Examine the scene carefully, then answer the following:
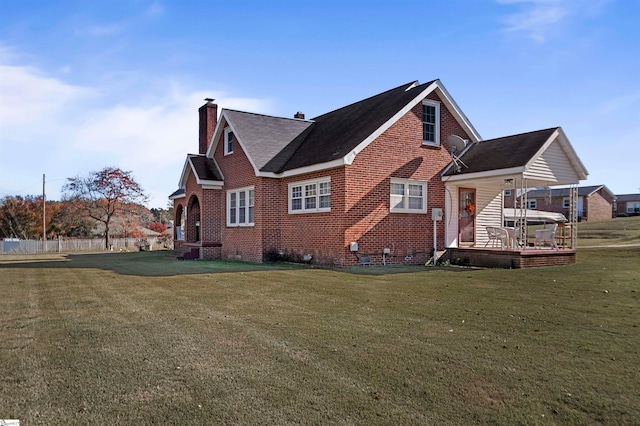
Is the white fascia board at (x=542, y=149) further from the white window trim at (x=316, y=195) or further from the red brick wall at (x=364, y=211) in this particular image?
the white window trim at (x=316, y=195)

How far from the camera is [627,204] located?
72250mm

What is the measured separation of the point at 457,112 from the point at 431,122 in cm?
125

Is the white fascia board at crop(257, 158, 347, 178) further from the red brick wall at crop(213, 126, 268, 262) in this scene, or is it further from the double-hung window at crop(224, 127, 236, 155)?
the double-hung window at crop(224, 127, 236, 155)

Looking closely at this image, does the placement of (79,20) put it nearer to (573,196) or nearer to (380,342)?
(380,342)

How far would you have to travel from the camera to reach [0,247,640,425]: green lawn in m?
3.88

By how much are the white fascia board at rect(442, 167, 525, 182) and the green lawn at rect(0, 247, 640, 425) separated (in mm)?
5520

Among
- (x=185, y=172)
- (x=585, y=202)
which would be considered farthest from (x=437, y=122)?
(x=585, y=202)

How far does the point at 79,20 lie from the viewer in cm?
1195

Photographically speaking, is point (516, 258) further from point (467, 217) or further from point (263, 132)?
point (263, 132)

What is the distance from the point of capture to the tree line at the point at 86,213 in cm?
4019

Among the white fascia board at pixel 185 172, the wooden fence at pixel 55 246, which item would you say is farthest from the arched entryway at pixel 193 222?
the wooden fence at pixel 55 246

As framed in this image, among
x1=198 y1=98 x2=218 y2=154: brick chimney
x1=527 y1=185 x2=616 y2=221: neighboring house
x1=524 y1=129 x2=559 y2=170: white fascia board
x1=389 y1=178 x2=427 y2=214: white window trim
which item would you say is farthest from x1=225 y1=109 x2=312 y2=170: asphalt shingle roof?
x1=527 y1=185 x2=616 y2=221: neighboring house

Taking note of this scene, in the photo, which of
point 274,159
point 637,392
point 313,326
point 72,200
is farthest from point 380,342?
point 72,200

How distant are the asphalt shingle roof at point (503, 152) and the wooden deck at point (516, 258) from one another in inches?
109
